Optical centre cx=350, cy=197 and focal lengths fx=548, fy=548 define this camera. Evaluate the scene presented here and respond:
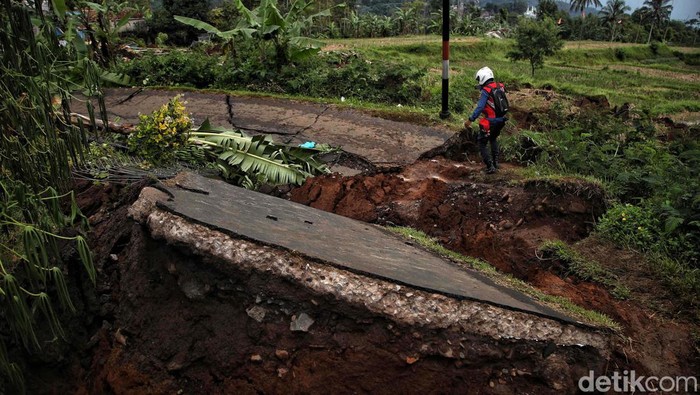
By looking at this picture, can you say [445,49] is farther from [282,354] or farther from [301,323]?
[282,354]

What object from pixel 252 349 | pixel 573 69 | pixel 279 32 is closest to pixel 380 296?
pixel 252 349

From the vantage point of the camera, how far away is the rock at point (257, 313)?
2.76 metres

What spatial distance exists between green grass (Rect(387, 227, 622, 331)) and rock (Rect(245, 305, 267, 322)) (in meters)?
1.80

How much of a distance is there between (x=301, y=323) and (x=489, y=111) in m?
4.20


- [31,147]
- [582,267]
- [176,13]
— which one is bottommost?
[582,267]

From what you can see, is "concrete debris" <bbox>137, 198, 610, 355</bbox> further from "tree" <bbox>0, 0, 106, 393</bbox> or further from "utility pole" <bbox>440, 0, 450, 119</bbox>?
"utility pole" <bbox>440, 0, 450, 119</bbox>

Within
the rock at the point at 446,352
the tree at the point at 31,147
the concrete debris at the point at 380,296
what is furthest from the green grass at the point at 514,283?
the tree at the point at 31,147

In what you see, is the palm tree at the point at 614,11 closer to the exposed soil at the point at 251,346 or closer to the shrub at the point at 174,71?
the shrub at the point at 174,71

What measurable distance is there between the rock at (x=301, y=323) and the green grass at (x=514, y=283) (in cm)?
158

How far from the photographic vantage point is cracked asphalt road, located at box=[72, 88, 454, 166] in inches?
264

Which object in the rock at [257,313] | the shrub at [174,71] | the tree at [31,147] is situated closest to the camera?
the tree at [31,147]

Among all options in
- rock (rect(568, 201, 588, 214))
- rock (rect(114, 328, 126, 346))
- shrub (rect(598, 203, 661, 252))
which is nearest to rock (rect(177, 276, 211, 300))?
rock (rect(114, 328, 126, 346))

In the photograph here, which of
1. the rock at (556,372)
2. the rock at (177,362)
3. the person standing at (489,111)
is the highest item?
the person standing at (489,111)

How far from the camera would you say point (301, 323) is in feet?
8.90
